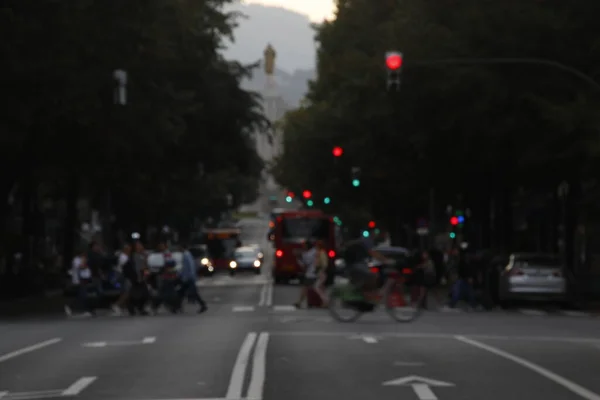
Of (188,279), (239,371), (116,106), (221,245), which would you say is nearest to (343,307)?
(188,279)

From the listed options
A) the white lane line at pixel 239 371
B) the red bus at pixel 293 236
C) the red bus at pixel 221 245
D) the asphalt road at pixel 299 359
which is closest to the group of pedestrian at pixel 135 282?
the asphalt road at pixel 299 359

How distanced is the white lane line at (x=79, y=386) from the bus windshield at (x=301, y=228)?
53943 millimetres

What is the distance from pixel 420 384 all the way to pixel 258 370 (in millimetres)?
2601

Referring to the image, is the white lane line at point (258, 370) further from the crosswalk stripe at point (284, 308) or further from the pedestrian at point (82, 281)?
the crosswalk stripe at point (284, 308)

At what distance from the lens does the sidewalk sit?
144 ft

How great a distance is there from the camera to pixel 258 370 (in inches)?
774

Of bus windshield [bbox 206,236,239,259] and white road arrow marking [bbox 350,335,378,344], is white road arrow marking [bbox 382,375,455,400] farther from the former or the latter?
bus windshield [bbox 206,236,239,259]

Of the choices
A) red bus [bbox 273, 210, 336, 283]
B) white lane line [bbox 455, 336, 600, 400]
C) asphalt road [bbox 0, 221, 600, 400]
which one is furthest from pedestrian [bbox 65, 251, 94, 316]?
red bus [bbox 273, 210, 336, 283]

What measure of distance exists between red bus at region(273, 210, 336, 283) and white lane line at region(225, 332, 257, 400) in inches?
1821

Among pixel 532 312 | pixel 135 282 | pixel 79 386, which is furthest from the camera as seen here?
pixel 532 312

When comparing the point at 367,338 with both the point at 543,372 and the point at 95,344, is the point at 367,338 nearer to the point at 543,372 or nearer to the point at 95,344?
the point at 95,344

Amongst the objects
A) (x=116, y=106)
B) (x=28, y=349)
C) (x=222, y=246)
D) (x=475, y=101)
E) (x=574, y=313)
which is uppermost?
(x=475, y=101)

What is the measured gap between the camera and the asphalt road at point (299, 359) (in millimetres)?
17094

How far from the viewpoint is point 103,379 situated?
18797mm
